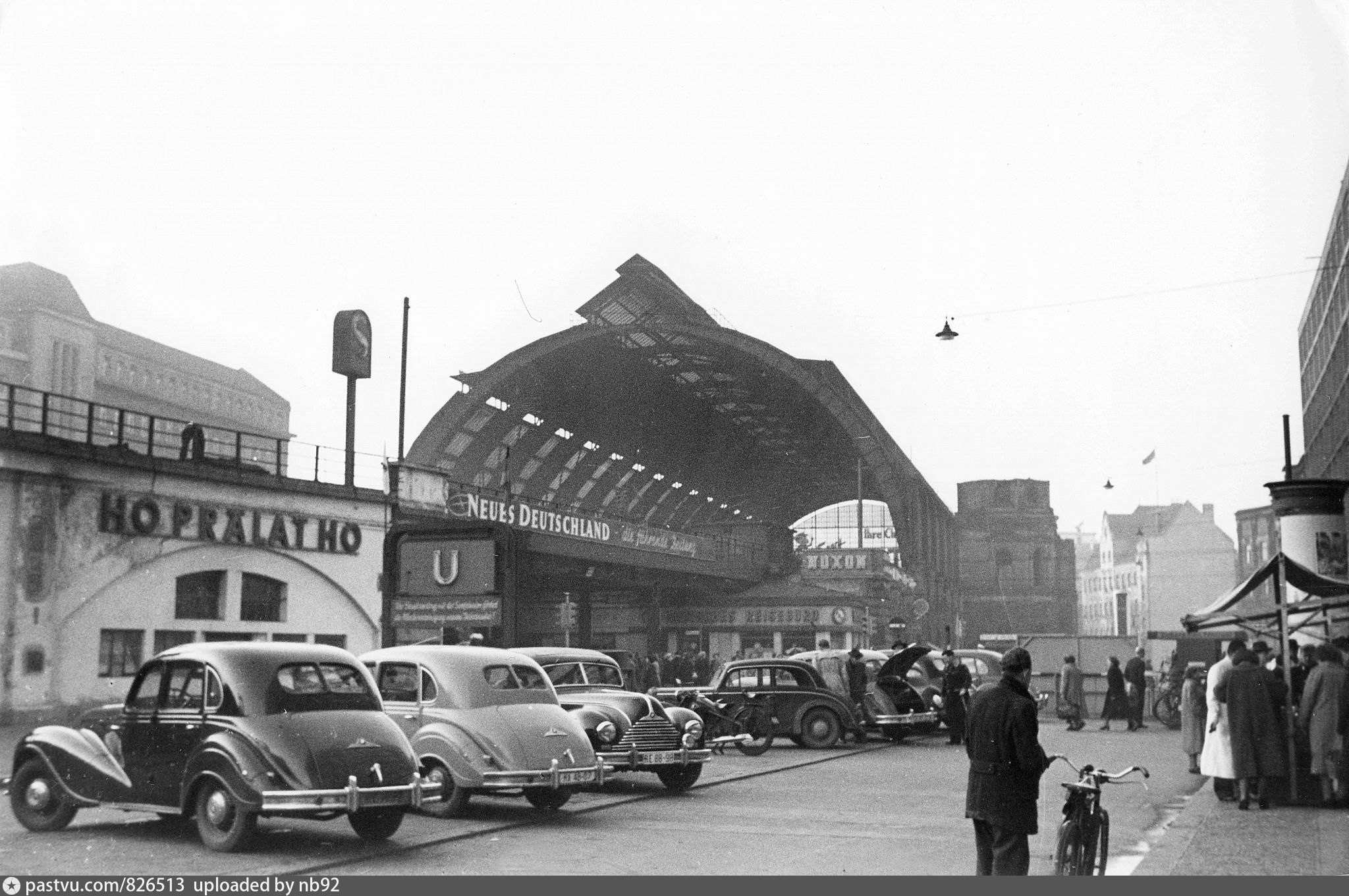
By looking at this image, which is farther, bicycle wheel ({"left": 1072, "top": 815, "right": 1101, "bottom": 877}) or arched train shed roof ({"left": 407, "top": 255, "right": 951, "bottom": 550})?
arched train shed roof ({"left": 407, "top": 255, "right": 951, "bottom": 550})

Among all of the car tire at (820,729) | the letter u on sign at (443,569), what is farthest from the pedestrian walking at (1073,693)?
the letter u on sign at (443,569)

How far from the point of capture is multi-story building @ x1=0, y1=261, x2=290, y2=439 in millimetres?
12547

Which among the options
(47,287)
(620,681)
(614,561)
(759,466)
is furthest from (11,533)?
(759,466)

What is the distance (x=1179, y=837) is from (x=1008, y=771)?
15.7 ft

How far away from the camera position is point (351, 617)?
22219mm

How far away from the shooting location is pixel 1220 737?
13.2m

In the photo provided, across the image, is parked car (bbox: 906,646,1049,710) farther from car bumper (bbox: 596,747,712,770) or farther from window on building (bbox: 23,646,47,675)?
window on building (bbox: 23,646,47,675)

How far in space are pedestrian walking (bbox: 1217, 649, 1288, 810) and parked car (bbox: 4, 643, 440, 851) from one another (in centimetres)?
787

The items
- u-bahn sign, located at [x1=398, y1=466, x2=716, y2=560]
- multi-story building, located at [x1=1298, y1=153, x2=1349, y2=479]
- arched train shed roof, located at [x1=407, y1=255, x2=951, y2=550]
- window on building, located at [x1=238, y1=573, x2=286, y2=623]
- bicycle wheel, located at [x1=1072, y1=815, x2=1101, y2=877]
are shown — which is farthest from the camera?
arched train shed roof, located at [x1=407, y1=255, x2=951, y2=550]

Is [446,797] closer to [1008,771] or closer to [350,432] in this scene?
[1008,771]

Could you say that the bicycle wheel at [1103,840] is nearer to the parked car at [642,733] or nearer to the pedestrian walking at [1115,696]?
the parked car at [642,733]

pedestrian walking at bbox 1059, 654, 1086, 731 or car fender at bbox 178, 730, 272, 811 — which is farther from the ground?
car fender at bbox 178, 730, 272, 811

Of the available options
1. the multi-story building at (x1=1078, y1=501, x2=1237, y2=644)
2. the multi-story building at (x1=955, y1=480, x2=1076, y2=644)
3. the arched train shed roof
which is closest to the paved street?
A: the arched train shed roof
